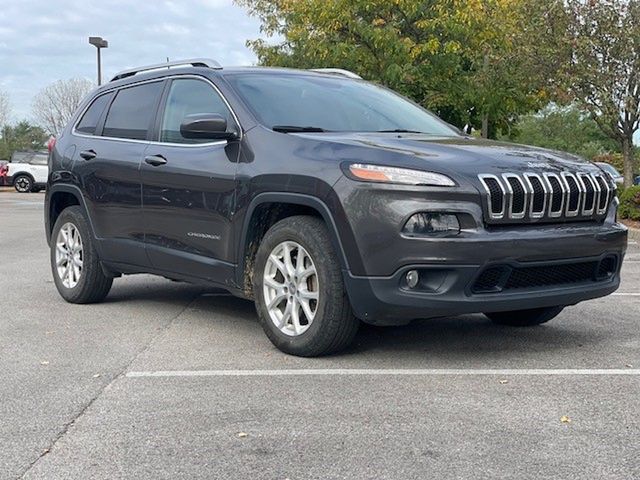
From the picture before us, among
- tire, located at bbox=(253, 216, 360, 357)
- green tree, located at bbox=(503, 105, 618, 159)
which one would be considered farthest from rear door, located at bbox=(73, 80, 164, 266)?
green tree, located at bbox=(503, 105, 618, 159)

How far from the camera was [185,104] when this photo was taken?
641cm

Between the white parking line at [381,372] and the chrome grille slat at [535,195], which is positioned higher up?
the chrome grille slat at [535,195]

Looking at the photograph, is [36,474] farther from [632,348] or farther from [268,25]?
[268,25]

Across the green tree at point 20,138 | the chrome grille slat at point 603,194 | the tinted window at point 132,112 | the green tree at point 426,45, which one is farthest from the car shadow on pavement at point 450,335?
the green tree at point 20,138

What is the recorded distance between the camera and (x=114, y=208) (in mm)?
6758

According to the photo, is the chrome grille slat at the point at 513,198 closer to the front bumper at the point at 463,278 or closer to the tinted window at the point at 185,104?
the front bumper at the point at 463,278

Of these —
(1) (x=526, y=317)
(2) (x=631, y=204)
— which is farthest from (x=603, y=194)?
(2) (x=631, y=204)

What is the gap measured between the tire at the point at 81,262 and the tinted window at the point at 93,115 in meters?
0.66

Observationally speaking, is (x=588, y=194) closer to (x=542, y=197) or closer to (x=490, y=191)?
(x=542, y=197)

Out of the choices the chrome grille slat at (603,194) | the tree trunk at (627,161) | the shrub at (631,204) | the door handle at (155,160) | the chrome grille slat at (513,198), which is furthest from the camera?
the tree trunk at (627,161)

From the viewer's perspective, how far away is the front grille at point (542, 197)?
4.79 meters

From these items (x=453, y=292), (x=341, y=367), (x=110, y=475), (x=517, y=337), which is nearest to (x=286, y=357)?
(x=341, y=367)

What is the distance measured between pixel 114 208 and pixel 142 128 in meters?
0.63

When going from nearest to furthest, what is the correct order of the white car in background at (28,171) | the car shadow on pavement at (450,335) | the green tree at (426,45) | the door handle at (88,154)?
1. the car shadow on pavement at (450,335)
2. the door handle at (88,154)
3. the green tree at (426,45)
4. the white car in background at (28,171)
